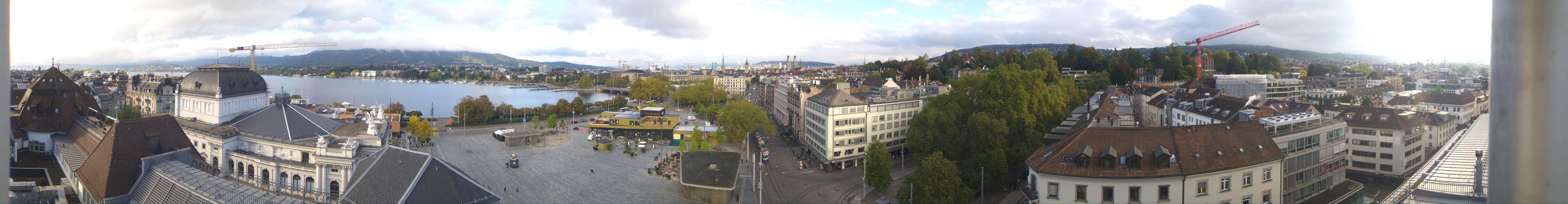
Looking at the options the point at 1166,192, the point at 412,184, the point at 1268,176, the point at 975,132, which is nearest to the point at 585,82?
the point at 975,132

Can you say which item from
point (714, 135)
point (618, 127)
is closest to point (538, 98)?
point (618, 127)

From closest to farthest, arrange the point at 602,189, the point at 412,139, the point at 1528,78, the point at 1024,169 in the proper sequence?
the point at 1528,78 < the point at 1024,169 < the point at 602,189 < the point at 412,139

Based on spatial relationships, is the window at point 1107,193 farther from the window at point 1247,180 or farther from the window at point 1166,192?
the window at point 1247,180

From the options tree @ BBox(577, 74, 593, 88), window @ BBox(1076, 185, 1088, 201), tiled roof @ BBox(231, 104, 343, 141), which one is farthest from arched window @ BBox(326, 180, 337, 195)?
tree @ BBox(577, 74, 593, 88)

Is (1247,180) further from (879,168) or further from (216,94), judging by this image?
(216,94)

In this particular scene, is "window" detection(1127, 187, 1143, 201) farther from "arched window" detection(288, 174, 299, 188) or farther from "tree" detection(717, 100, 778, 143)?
"tree" detection(717, 100, 778, 143)

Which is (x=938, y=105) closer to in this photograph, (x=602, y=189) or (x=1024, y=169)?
(x=1024, y=169)
